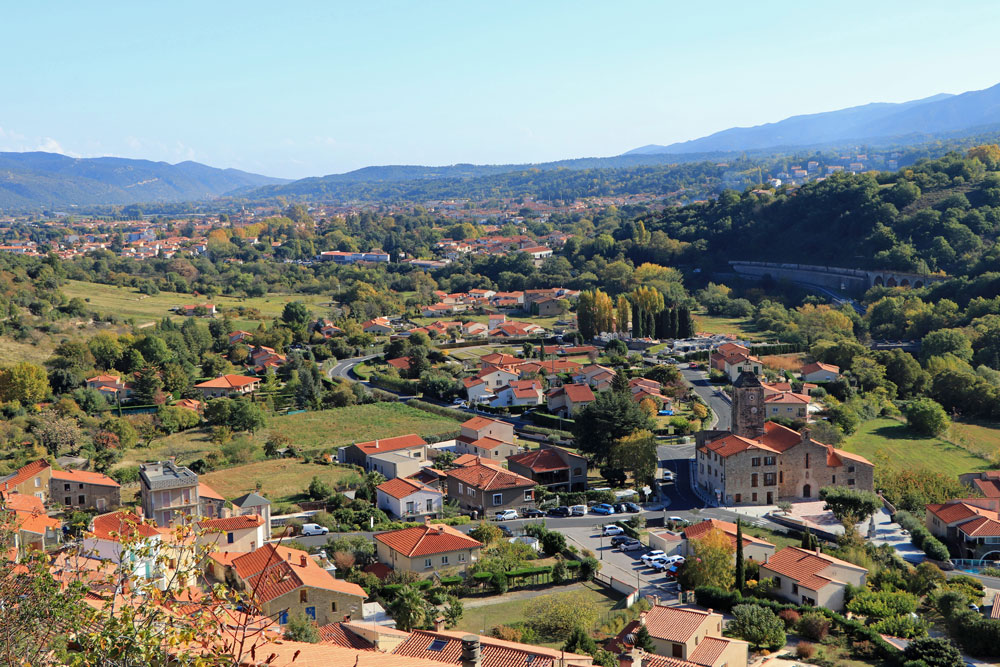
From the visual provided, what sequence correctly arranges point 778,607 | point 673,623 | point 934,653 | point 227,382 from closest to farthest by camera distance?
1. point 934,653
2. point 673,623
3. point 778,607
4. point 227,382

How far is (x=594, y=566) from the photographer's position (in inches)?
842

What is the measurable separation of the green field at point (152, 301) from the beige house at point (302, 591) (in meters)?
42.0

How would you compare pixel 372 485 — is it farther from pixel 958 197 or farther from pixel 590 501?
pixel 958 197

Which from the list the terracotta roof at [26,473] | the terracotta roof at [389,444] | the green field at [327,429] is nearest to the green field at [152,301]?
the green field at [327,429]

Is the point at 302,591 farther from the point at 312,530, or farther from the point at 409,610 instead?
the point at 312,530

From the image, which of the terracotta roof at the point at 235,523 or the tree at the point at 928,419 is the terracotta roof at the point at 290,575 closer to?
the terracotta roof at the point at 235,523

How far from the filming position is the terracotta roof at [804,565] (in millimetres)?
20062

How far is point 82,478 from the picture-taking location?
28.6m

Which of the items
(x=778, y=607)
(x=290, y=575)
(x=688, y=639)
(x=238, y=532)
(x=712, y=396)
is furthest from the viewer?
(x=712, y=396)

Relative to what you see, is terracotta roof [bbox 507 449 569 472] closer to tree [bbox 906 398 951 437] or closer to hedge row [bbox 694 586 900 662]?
hedge row [bbox 694 586 900 662]

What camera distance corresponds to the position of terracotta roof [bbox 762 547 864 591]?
65.8 feet

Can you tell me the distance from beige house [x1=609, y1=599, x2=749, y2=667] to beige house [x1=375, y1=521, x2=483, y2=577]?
5.44 m

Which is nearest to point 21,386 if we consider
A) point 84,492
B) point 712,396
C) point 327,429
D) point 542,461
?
point 327,429

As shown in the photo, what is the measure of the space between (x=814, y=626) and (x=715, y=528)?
4789 mm
